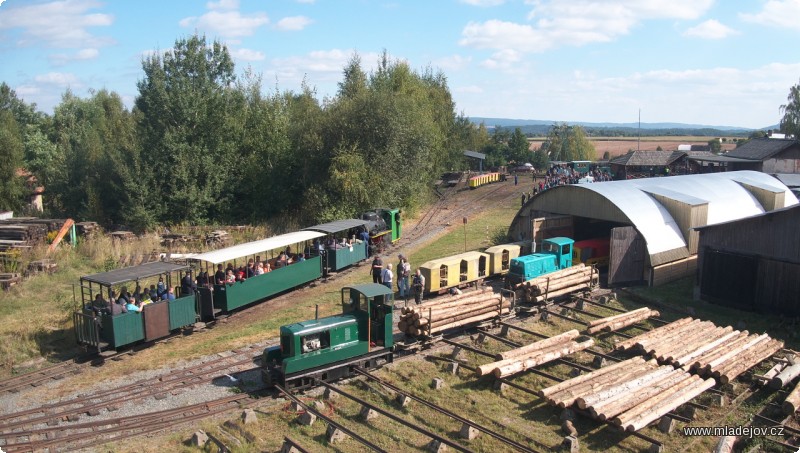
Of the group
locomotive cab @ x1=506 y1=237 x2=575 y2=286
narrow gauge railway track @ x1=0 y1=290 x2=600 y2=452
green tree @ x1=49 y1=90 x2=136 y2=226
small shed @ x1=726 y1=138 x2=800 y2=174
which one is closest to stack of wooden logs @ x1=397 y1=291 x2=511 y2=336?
locomotive cab @ x1=506 y1=237 x2=575 y2=286

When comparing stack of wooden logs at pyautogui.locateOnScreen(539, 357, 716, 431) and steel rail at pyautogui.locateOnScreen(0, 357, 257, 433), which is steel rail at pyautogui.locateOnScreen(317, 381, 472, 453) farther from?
steel rail at pyautogui.locateOnScreen(0, 357, 257, 433)

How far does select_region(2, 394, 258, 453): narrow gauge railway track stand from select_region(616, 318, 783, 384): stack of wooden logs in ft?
37.3

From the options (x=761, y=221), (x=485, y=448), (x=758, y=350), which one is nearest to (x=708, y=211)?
(x=761, y=221)

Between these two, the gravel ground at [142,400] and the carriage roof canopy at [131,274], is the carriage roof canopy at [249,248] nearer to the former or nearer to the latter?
the carriage roof canopy at [131,274]

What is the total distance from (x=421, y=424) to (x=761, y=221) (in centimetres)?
1642

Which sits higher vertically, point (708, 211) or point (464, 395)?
point (708, 211)

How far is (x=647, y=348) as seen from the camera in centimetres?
1648

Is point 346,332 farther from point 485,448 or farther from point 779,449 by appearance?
point 779,449

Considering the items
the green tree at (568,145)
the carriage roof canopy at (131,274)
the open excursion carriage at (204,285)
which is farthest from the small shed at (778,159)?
the carriage roof canopy at (131,274)

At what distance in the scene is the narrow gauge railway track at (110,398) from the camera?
13086 mm

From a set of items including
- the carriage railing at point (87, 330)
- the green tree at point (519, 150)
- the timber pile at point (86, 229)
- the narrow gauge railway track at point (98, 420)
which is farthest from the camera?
the green tree at point (519, 150)

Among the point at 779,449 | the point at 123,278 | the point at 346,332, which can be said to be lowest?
the point at 779,449

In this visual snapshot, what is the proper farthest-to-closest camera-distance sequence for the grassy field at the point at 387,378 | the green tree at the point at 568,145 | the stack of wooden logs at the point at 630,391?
the green tree at the point at 568,145, the stack of wooden logs at the point at 630,391, the grassy field at the point at 387,378

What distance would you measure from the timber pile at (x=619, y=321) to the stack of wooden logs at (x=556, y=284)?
2125mm
